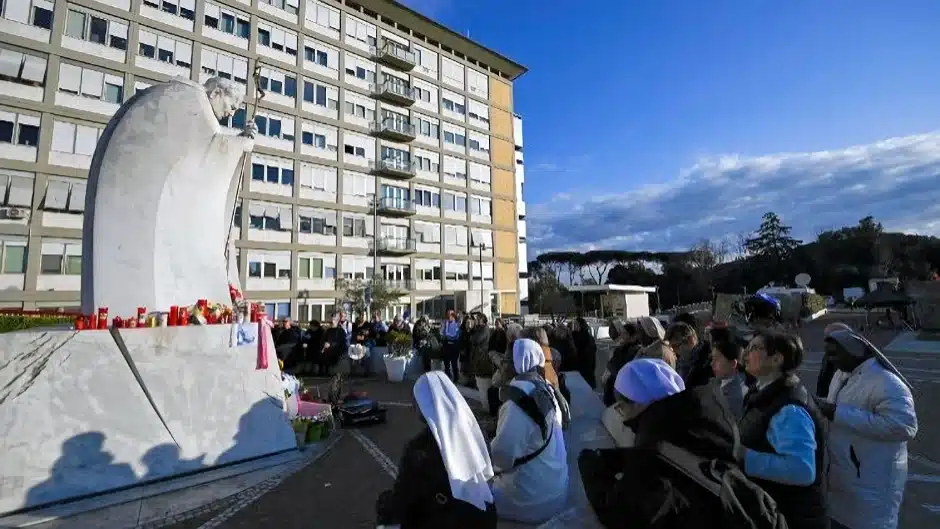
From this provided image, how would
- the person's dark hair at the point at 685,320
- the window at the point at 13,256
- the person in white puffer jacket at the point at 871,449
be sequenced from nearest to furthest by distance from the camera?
1. the person in white puffer jacket at the point at 871,449
2. the person's dark hair at the point at 685,320
3. the window at the point at 13,256

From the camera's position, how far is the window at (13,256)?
24172 mm

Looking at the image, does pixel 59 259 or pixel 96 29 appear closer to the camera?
pixel 59 259

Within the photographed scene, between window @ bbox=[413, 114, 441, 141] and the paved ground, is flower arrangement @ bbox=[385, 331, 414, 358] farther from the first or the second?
window @ bbox=[413, 114, 441, 141]

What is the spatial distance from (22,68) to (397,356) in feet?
87.3

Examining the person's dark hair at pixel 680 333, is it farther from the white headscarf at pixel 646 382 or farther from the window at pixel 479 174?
the window at pixel 479 174

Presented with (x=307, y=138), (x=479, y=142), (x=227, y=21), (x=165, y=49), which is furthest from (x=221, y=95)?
(x=479, y=142)

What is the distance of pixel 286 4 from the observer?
34750mm

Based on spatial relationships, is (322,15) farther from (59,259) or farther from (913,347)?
(913,347)

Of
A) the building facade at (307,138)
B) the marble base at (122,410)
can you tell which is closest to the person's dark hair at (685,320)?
the marble base at (122,410)

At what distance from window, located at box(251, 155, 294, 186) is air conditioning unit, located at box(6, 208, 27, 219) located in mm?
11538

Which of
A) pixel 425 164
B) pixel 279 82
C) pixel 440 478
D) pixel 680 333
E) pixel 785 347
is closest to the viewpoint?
pixel 440 478

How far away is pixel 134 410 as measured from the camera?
17.7 feet

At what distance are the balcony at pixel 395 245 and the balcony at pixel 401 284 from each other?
89.5 inches

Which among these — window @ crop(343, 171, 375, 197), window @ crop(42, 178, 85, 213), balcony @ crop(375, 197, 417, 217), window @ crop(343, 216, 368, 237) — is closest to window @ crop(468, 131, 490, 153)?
balcony @ crop(375, 197, 417, 217)
